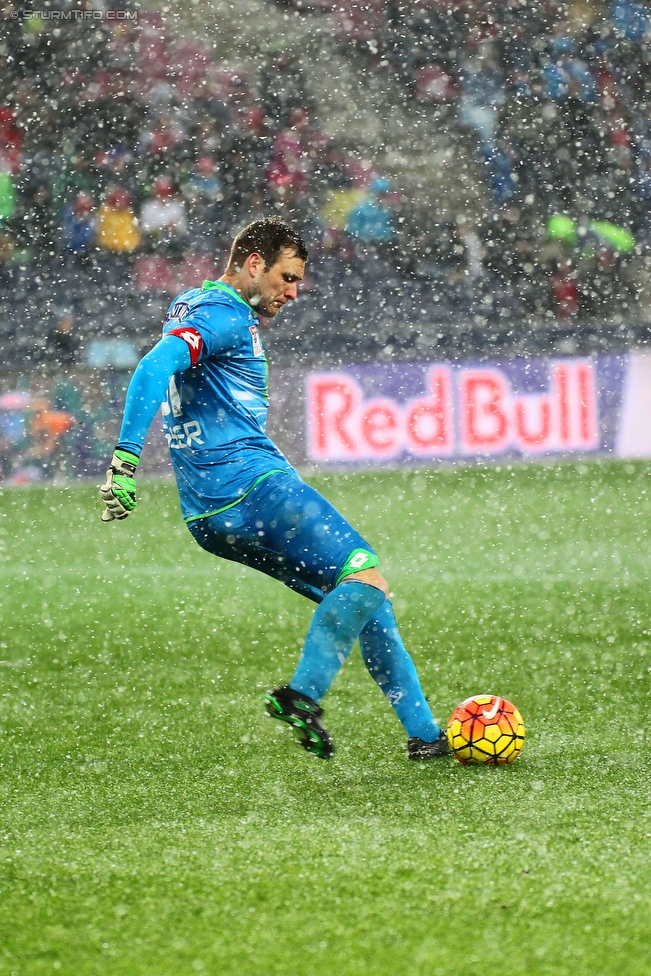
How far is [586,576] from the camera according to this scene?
799 centimetres

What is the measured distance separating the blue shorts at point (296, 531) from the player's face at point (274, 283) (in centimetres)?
53

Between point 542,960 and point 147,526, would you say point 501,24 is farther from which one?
point 542,960

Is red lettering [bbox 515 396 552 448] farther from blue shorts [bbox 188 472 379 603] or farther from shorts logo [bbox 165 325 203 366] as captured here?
shorts logo [bbox 165 325 203 366]

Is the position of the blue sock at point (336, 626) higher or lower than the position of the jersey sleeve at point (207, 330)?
lower

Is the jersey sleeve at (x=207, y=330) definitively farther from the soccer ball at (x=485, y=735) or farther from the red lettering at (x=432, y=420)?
the red lettering at (x=432, y=420)

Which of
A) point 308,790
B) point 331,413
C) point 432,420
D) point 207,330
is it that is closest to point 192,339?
point 207,330

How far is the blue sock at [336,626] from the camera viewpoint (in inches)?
143

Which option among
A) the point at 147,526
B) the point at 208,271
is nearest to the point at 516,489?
the point at 147,526

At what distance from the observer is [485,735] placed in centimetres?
386

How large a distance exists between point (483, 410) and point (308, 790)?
9.28m

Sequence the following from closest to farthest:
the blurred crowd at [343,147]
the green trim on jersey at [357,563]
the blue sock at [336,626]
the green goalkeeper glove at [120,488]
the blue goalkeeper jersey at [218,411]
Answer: the green goalkeeper glove at [120,488], the blue sock at [336,626], the green trim on jersey at [357,563], the blue goalkeeper jersey at [218,411], the blurred crowd at [343,147]

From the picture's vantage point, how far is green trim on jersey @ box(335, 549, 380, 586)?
12.2 ft

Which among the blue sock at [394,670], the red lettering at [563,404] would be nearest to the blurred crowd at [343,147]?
the red lettering at [563,404]

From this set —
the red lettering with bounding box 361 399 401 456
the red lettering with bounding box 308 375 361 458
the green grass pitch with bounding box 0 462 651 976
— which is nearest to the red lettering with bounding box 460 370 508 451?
the red lettering with bounding box 361 399 401 456
